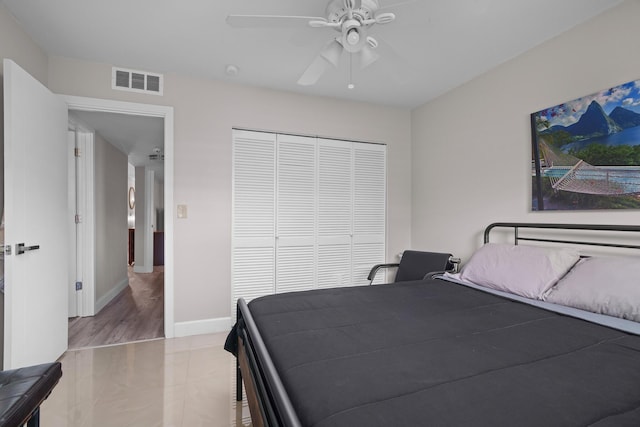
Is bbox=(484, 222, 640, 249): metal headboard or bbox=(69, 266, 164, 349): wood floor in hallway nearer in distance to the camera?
bbox=(484, 222, 640, 249): metal headboard

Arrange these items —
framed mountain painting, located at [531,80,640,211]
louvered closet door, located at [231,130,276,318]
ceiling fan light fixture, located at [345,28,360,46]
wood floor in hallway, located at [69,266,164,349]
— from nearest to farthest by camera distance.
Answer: ceiling fan light fixture, located at [345,28,360,46]
framed mountain painting, located at [531,80,640,211]
wood floor in hallway, located at [69,266,164,349]
louvered closet door, located at [231,130,276,318]

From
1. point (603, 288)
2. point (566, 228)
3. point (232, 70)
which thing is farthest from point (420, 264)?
point (232, 70)

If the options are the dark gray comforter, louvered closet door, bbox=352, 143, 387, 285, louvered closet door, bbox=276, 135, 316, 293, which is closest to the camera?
the dark gray comforter

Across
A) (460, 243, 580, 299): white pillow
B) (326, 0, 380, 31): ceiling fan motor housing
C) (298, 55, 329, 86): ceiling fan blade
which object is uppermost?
(326, 0, 380, 31): ceiling fan motor housing

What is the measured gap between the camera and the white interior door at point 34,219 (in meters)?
1.82

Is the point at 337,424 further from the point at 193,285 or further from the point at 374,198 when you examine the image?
the point at 374,198

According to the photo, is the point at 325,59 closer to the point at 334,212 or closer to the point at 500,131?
the point at 500,131

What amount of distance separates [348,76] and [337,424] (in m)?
2.86

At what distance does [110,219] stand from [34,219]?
245cm

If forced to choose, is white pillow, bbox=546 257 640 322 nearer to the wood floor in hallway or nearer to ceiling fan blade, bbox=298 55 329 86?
ceiling fan blade, bbox=298 55 329 86

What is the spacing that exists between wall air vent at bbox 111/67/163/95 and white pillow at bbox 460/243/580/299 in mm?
3183

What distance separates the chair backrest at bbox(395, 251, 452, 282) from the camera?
2883 millimetres

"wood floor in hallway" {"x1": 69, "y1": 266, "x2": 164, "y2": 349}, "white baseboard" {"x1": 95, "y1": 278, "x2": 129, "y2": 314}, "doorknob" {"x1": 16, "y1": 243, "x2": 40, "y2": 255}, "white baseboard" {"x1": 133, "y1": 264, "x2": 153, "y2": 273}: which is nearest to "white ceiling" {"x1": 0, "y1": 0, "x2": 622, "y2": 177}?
"doorknob" {"x1": 16, "y1": 243, "x2": 40, "y2": 255}

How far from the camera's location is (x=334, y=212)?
3.50 m
